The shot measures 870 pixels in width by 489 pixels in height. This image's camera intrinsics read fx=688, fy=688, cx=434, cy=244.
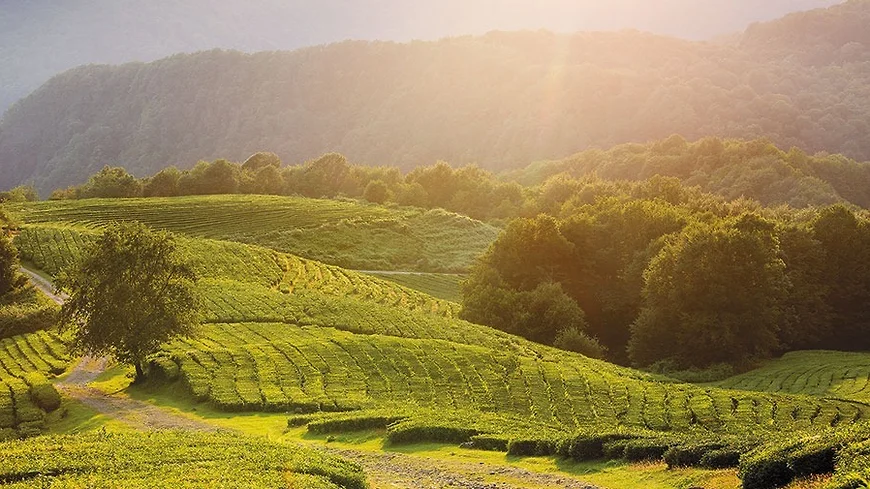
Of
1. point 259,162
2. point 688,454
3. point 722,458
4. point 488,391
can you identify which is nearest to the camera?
point 722,458

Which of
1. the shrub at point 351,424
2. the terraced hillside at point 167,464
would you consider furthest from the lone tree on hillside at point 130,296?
the terraced hillside at point 167,464

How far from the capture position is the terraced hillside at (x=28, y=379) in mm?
36250

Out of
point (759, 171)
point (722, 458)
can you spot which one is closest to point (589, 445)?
point (722, 458)

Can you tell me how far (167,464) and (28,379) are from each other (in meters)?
27.9

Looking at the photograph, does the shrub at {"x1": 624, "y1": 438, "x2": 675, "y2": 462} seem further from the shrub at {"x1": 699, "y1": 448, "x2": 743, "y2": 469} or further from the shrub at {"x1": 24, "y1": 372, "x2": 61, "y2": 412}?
the shrub at {"x1": 24, "y1": 372, "x2": 61, "y2": 412}

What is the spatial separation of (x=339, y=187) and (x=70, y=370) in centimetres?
12622

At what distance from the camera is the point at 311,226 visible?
11594 cm

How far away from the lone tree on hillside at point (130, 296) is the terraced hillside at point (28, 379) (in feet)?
13.9

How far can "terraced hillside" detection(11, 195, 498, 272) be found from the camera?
354ft

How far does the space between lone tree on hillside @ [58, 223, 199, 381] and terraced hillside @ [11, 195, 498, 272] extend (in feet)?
192

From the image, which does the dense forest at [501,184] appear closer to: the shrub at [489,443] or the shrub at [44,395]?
the shrub at [44,395]

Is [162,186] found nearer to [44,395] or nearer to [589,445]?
[44,395]

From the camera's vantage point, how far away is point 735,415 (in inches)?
1352

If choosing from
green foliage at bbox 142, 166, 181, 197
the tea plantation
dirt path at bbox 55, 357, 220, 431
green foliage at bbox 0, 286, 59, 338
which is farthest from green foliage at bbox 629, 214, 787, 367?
green foliage at bbox 142, 166, 181, 197
